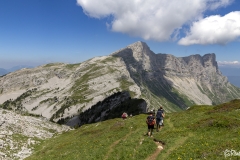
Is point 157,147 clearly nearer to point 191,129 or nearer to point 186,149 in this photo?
point 186,149

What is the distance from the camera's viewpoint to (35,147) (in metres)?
67.9

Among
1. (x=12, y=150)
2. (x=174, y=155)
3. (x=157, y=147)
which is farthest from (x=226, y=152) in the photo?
(x=12, y=150)

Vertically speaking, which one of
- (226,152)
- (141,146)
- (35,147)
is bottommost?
(35,147)

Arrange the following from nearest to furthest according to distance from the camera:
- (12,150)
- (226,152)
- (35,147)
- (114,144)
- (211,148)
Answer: (226,152)
(211,148)
(114,144)
(12,150)
(35,147)

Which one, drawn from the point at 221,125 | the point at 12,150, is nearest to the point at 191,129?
the point at 221,125

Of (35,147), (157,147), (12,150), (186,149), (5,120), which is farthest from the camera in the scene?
(5,120)

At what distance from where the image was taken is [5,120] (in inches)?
3691

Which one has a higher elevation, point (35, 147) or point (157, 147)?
point (157, 147)

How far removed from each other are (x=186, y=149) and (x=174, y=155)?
6.77 feet

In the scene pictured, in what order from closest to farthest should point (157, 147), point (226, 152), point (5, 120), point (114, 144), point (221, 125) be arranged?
1. point (226, 152)
2. point (157, 147)
3. point (221, 125)
4. point (114, 144)
5. point (5, 120)

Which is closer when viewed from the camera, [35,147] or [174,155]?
[174,155]

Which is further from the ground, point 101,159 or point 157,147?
point 157,147

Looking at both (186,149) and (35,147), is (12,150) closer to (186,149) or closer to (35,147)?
(35,147)

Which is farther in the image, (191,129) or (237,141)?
(191,129)
